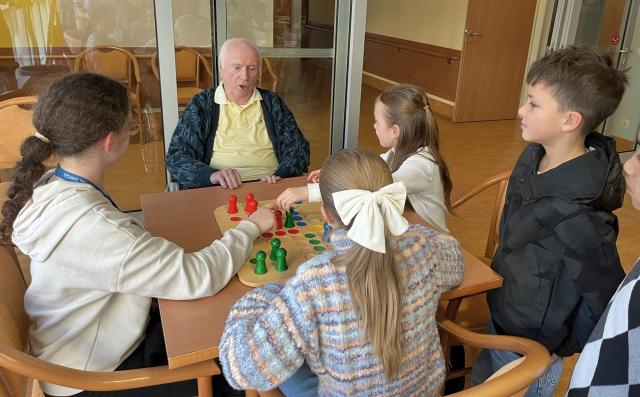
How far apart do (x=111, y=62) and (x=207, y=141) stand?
1148mm

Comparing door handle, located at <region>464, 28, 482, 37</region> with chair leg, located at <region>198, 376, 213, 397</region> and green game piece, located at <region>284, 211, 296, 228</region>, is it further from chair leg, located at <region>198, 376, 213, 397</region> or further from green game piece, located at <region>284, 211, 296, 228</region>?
chair leg, located at <region>198, 376, 213, 397</region>

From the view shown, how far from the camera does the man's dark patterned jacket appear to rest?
214cm

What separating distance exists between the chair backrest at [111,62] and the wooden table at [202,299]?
4.96ft

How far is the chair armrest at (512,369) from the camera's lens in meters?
0.95

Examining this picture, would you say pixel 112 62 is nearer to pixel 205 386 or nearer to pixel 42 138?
pixel 42 138

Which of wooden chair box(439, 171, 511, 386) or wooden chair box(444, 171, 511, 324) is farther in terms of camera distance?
wooden chair box(444, 171, 511, 324)

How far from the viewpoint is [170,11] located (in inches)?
99.5

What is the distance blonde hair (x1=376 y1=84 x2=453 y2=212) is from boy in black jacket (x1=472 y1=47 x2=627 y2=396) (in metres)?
0.38

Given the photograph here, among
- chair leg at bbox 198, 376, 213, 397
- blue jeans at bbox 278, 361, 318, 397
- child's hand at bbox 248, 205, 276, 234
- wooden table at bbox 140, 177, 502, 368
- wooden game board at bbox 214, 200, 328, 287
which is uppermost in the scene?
child's hand at bbox 248, 205, 276, 234

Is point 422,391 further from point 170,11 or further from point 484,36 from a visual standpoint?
point 484,36

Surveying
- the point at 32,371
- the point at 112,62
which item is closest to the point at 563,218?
the point at 32,371

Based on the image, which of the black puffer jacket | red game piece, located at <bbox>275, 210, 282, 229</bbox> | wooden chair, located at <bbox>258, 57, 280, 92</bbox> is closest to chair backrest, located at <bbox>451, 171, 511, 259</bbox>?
the black puffer jacket

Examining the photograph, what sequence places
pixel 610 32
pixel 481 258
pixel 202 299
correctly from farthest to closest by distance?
pixel 610 32
pixel 481 258
pixel 202 299

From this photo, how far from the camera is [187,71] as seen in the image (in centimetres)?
282
